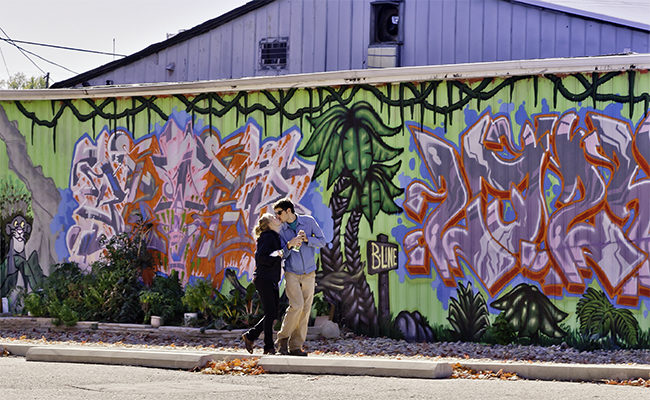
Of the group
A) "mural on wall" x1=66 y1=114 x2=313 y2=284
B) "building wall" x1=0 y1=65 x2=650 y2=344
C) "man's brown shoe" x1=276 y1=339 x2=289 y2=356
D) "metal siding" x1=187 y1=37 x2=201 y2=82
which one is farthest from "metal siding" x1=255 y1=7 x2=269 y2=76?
"man's brown shoe" x1=276 y1=339 x2=289 y2=356

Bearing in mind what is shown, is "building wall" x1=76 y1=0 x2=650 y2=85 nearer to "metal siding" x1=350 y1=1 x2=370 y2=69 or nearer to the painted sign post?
"metal siding" x1=350 y1=1 x2=370 y2=69

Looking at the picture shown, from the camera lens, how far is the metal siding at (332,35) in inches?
862

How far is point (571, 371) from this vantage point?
977cm

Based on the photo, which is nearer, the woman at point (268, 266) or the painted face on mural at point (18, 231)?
the woman at point (268, 266)

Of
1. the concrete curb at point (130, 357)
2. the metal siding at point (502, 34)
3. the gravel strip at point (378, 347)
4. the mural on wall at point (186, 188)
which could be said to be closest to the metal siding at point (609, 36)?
the metal siding at point (502, 34)

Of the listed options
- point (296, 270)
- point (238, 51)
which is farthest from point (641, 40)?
point (296, 270)

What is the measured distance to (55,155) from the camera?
16.7 meters

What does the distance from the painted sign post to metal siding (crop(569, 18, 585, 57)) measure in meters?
6.96

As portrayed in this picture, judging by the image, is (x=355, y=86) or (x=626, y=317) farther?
(x=355, y=86)

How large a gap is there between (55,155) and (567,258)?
817 cm

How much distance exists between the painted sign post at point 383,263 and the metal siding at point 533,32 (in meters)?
7.05

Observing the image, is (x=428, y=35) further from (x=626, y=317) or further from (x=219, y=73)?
(x=626, y=317)

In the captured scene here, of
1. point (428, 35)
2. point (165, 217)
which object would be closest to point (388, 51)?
point (428, 35)

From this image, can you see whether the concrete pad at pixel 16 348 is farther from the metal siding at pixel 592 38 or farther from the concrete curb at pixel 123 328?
the metal siding at pixel 592 38
